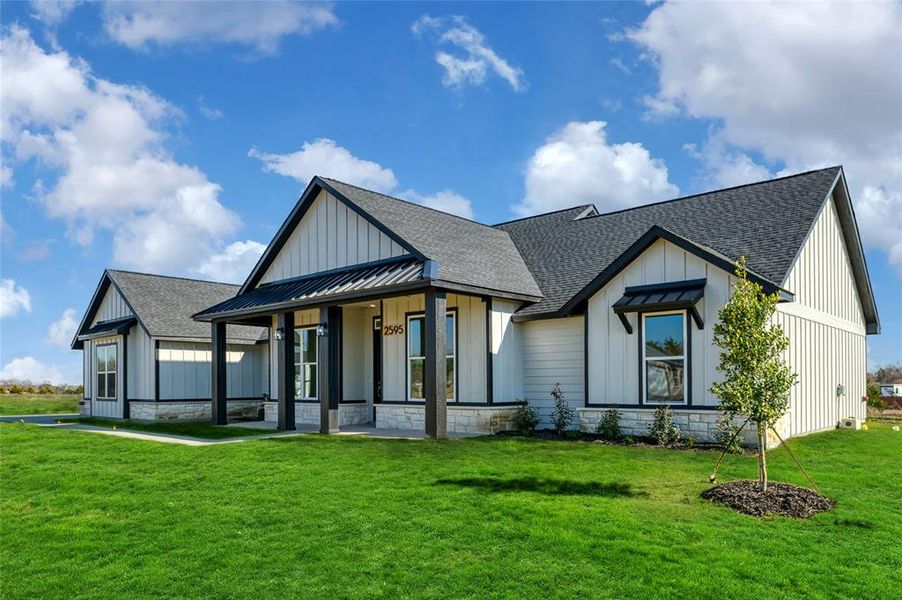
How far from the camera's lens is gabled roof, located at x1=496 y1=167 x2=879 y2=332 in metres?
14.7

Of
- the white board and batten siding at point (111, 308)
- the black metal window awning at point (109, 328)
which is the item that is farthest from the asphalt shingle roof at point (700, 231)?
the white board and batten siding at point (111, 308)

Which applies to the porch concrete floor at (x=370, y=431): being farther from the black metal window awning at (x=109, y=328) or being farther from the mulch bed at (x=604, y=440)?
the black metal window awning at (x=109, y=328)

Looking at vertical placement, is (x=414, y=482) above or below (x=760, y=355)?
below

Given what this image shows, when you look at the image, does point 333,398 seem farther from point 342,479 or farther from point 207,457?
point 342,479

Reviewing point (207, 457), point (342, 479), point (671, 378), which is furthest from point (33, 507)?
point (671, 378)

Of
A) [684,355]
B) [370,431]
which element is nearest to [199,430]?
[370,431]

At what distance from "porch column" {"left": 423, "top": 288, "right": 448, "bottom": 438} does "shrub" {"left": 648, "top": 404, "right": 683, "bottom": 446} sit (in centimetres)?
427

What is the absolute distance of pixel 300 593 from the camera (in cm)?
641

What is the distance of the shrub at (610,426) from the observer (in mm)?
14297

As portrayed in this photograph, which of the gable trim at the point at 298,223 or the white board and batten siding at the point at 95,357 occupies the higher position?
the gable trim at the point at 298,223

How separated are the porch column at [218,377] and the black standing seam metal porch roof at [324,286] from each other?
51 centimetres

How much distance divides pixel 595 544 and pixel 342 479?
4.57 m

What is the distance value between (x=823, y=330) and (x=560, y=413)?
697cm

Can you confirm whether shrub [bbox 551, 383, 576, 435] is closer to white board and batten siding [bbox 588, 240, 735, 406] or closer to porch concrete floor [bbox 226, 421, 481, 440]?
white board and batten siding [bbox 588, 240, 735, 406]
